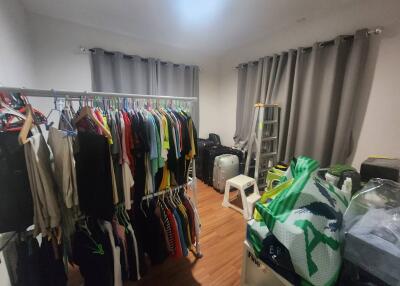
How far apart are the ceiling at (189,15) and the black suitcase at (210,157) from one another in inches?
71.2

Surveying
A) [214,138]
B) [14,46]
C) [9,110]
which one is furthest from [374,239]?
[214,138]

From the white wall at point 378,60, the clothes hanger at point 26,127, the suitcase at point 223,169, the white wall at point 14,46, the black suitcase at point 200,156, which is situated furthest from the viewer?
the black suitcase at point 200,156

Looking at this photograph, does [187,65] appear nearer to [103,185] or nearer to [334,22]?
[334,22]

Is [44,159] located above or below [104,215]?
above

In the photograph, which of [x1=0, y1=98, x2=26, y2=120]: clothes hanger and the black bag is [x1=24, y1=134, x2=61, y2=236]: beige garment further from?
the black bag

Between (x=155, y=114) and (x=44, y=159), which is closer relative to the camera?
(x=44, y=159)

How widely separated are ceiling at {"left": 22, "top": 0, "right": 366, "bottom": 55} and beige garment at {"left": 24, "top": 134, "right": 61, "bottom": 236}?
1799mm

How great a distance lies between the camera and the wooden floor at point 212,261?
1.48m

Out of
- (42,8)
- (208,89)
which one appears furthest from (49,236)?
(208,89)

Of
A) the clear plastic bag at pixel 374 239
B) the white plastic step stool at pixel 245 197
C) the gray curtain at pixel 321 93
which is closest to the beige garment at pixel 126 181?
the clear plastic bag at pixel 374 239

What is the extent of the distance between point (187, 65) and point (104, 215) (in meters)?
3.00

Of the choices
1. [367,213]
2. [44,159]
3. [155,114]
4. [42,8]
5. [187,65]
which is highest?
[42,8]

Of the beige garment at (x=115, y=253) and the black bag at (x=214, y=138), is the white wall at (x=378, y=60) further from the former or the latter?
the beige garment at (x=115, y=253)

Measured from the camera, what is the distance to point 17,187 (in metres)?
0.77
